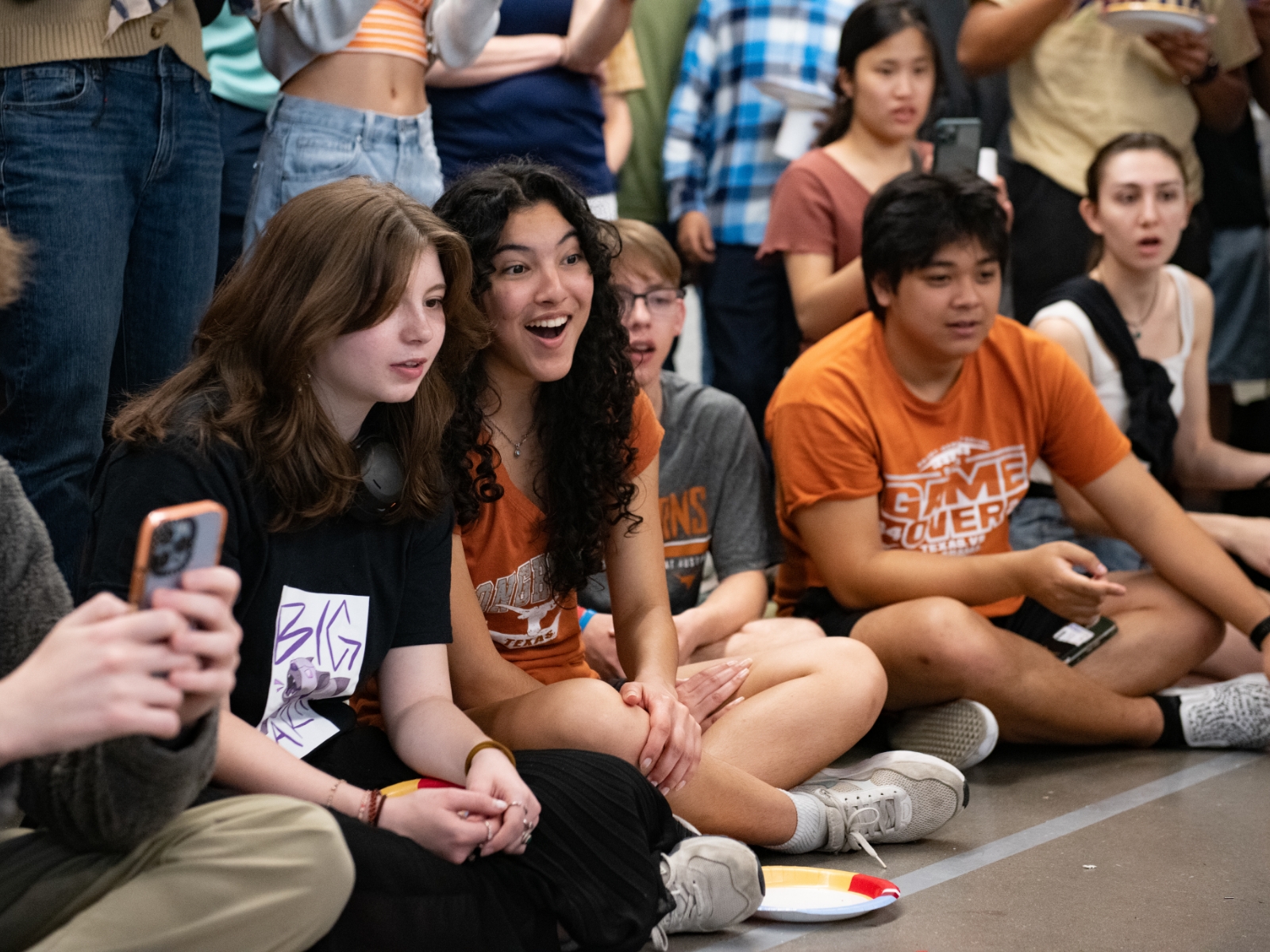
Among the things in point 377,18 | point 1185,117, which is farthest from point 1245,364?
point 377,18

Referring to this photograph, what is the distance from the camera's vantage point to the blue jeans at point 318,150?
7.22 feet

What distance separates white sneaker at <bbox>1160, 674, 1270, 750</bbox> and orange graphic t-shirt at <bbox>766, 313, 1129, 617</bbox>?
1.17ft

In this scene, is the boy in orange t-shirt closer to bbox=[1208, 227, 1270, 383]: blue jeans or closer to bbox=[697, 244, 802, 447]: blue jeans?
bbox=[697, 244, 802, 447]: blue jeans

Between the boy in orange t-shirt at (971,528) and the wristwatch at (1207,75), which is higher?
the wristwatch at (1207,75)

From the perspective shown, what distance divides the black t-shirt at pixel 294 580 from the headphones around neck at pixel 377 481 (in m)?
0.02

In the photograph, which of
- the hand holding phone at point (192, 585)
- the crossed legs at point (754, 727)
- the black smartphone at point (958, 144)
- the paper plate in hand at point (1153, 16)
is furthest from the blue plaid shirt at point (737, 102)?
the hand holding phone at point (192, 585)

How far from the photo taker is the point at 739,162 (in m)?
3.33

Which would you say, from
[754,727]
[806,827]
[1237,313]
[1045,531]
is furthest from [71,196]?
[1237,313]

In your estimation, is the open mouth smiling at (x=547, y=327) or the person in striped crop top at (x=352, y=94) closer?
the open mouth smiling at (x=547, y=327)

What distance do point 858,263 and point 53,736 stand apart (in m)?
2.16

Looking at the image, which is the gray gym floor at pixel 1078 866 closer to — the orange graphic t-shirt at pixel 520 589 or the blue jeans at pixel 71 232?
the orange graphic t-shirt at pixel 520 589

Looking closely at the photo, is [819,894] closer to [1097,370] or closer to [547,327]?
[547,327]

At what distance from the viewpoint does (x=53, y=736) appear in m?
1.04

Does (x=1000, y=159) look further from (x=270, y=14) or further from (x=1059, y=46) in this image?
(x=270, y=14)
